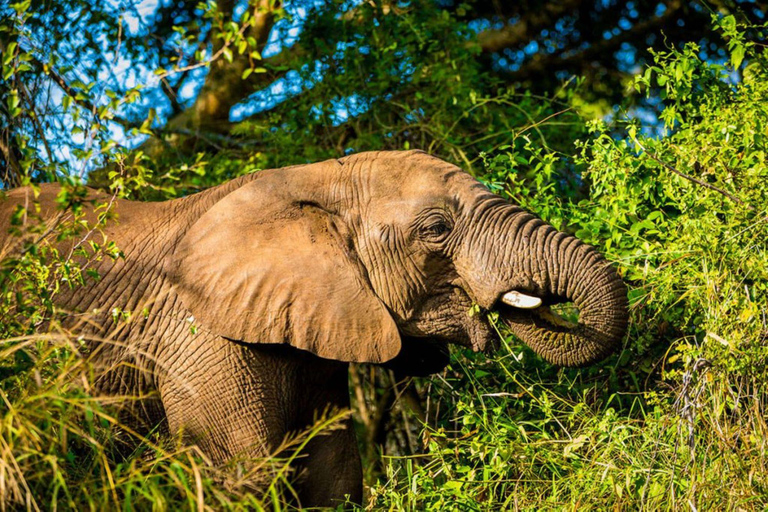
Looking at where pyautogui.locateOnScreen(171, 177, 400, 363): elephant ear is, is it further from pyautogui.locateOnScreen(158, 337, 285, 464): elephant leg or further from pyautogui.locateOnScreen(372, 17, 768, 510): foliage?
pyautogui.locateOnScreen(372, 17, 768, 510): foliage

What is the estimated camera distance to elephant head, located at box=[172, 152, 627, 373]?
4734 millimetres

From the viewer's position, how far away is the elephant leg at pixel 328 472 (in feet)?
17.6

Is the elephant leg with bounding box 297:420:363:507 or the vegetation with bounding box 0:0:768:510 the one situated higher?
the vegetation with bounding box 0:0:768:510

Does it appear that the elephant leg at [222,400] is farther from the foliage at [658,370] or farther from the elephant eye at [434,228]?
the elephant eye at [434,228]

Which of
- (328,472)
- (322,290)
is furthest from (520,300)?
(328,472)

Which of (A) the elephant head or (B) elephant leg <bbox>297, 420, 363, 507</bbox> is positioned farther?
(B) elephant leg <bbox>297, 420, 363, 507</bbox>

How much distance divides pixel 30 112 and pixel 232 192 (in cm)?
116

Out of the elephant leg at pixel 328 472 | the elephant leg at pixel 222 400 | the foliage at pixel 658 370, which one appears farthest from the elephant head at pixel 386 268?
the elephant leg at pixel 328 472

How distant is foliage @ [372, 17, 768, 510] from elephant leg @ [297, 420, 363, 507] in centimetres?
25

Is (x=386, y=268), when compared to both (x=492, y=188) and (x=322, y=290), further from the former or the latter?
(x=492, y=188)

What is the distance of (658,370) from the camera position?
5559mm

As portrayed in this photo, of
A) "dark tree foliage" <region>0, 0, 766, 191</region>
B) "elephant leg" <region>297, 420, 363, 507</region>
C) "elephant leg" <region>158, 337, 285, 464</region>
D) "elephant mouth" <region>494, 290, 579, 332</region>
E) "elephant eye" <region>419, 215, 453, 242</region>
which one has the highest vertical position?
"dark tree foliage" <region>0, 0, 766, 191</region>

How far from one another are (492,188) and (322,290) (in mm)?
1607

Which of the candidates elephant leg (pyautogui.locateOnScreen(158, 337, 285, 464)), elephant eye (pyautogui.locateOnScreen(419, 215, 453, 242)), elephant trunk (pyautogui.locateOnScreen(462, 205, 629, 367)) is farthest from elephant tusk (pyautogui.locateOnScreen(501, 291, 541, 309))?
elephant leg (pyautogui.locateOnScreen(158, 337, 285, 464))
